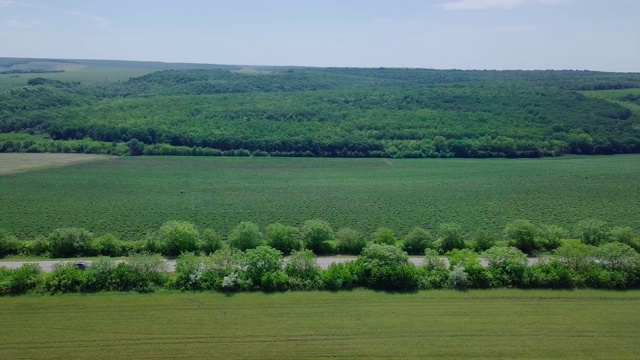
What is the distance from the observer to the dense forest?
113 m

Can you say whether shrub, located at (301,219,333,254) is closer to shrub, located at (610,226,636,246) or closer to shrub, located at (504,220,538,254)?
shrub, located at (504,220,538,254)

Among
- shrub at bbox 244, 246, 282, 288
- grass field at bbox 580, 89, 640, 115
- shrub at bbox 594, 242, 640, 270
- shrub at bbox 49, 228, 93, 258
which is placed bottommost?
shrub at bbox 49, 228, 93, 258

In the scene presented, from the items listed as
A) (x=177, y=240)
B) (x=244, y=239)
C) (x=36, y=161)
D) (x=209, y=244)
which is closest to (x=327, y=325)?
(x=244, y=239)

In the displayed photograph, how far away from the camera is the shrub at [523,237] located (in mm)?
50406

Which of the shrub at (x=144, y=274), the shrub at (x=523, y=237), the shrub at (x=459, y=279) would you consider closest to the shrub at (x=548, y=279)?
the shrub at (x=459, y=279)

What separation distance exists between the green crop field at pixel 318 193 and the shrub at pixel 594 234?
885 centimetres

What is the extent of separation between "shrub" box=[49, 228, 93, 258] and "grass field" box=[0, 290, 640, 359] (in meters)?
10.7

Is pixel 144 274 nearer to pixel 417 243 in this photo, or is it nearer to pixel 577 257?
pixel 417 243

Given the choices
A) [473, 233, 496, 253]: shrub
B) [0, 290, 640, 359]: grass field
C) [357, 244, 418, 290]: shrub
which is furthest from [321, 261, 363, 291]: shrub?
[473, 233, 496, 253]: shrub

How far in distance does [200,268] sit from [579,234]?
3586 cm

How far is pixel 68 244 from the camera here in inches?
1921

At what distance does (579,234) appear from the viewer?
51.3 metres

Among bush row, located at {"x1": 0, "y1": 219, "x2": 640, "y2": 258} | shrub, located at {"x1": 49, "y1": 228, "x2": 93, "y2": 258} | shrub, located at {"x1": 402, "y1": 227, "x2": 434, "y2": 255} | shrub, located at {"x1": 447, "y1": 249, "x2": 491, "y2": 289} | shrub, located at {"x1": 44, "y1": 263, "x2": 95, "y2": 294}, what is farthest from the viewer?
shrub, located at {"x1": 402, "y1": 227, "x2": 434, "y2": 255}

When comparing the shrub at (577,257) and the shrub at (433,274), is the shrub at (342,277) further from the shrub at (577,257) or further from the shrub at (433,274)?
the shrub at (577,257)
